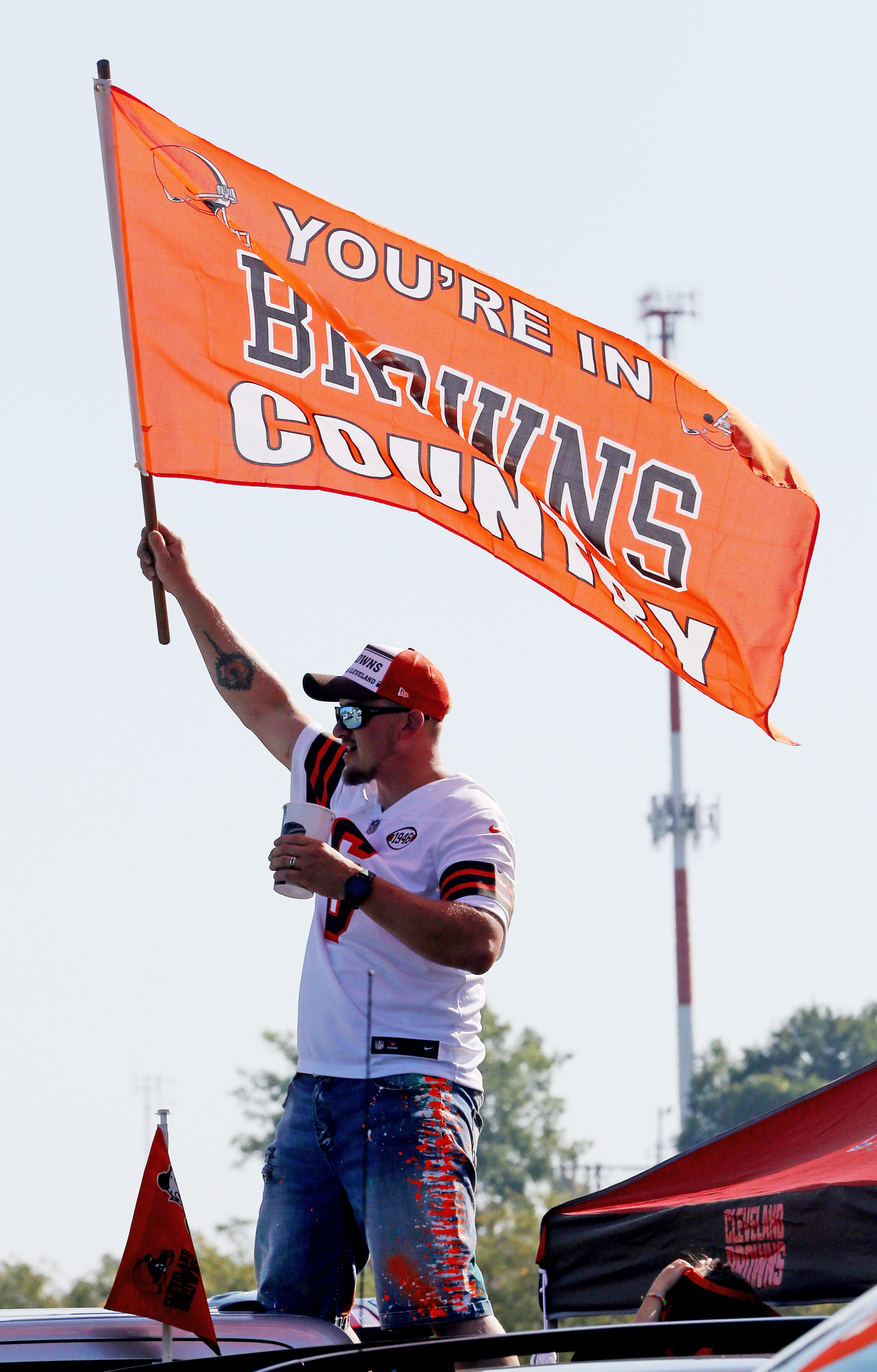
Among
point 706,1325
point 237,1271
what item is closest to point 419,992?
point 706,1325

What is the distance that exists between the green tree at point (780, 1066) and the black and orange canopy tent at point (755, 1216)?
218ft

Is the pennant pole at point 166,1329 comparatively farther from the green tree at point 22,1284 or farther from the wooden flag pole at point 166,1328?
the green tree at point 22,1284

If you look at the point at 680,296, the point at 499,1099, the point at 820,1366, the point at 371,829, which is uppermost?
the point at 680,296

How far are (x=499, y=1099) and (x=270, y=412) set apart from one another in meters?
76.3

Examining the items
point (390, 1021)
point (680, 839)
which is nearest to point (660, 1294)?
point (390, 1021)

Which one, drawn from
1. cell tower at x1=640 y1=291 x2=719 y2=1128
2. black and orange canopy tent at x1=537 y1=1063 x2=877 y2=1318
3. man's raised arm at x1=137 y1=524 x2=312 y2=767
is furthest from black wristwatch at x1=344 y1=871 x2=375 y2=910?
cell tower at x1=640 y1=291 x2=719 y2=1128

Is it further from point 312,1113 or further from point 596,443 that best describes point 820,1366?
point 596,443

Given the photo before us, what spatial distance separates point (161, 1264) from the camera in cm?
379

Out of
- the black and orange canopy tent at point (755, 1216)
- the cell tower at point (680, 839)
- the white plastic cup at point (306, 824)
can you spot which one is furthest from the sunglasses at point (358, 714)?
the cell tower at point (680, 839)

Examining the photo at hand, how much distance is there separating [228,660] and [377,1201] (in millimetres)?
1833

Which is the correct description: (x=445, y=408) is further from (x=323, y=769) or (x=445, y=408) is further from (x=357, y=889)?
(x=357, y=889)

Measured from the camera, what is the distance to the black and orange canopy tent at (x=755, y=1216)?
18.7 feet

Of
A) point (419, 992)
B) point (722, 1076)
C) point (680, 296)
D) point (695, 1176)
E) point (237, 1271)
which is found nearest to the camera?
point (419, 992)

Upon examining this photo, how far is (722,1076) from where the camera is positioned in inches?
3046
